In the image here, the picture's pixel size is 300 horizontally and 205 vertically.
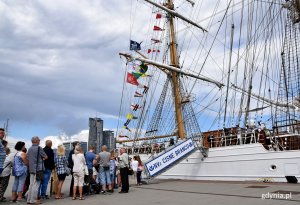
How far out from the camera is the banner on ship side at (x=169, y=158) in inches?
500

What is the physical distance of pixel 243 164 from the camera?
12969mm

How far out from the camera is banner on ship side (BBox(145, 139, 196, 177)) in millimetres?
12703

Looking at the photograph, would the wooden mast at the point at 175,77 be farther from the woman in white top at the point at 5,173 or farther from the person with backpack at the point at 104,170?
the woman in white top at the point at 5,173

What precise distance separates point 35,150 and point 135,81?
16.8m

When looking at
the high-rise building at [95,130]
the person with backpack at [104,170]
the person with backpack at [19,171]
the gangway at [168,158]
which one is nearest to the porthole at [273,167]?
the gangway at [168,158]

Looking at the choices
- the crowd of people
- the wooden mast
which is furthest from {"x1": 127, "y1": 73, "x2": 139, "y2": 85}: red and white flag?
the crowd of people

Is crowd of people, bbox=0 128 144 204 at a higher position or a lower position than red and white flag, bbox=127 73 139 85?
lower

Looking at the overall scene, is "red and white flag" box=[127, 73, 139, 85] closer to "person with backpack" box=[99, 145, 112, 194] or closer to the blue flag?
the blue flag

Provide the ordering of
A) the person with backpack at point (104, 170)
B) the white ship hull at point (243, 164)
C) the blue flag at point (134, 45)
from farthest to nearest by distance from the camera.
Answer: the blue flag at point (134, 45) → the white ship hull at point (243, 164) → the person with backpack at point (104, 170)

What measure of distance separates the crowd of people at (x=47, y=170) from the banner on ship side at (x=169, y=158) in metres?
2.83

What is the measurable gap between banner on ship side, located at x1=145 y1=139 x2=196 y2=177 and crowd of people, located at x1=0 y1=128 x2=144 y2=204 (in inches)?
112

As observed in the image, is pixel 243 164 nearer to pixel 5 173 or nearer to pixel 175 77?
pixel 5 173

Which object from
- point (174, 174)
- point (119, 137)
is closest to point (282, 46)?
point (174, 174)

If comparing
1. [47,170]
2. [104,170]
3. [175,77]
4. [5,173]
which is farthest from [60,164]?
[175,77]
